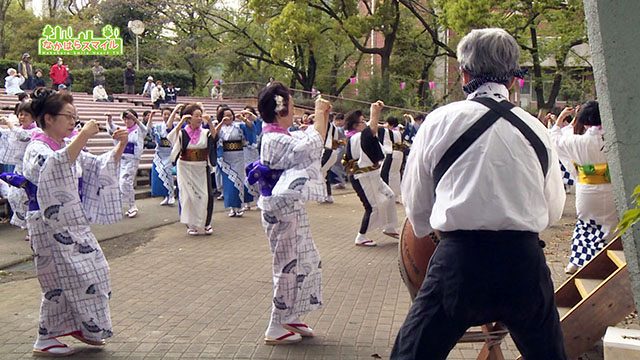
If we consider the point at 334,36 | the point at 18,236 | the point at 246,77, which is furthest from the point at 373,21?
the point at 18,236

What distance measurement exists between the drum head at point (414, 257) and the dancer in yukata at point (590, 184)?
367 centimetres

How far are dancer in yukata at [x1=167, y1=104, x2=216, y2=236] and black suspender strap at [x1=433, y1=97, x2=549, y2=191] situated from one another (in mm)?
7868

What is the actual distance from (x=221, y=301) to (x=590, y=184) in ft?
12.8

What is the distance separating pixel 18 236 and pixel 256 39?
24.7m

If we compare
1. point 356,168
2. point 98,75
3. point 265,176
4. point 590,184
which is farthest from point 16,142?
point 98,75

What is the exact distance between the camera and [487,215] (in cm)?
294

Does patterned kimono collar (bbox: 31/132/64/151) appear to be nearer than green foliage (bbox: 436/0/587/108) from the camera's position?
Yes

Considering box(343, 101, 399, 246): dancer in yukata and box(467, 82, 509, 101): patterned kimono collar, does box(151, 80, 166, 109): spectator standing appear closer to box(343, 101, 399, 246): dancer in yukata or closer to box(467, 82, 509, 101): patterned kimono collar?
box(343, 101, 399, 246): dancer in yukata

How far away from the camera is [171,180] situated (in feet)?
45.9

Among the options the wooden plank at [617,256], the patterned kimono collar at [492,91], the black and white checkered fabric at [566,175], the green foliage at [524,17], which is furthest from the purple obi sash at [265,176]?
the green foliage at [524,17]

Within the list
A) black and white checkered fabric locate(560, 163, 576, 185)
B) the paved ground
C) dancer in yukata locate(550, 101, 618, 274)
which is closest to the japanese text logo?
the paved ground

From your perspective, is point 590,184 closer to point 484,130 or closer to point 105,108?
point 484,130

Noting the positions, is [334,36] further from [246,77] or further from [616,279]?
[616,279]

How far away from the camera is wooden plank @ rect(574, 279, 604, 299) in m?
4.85
